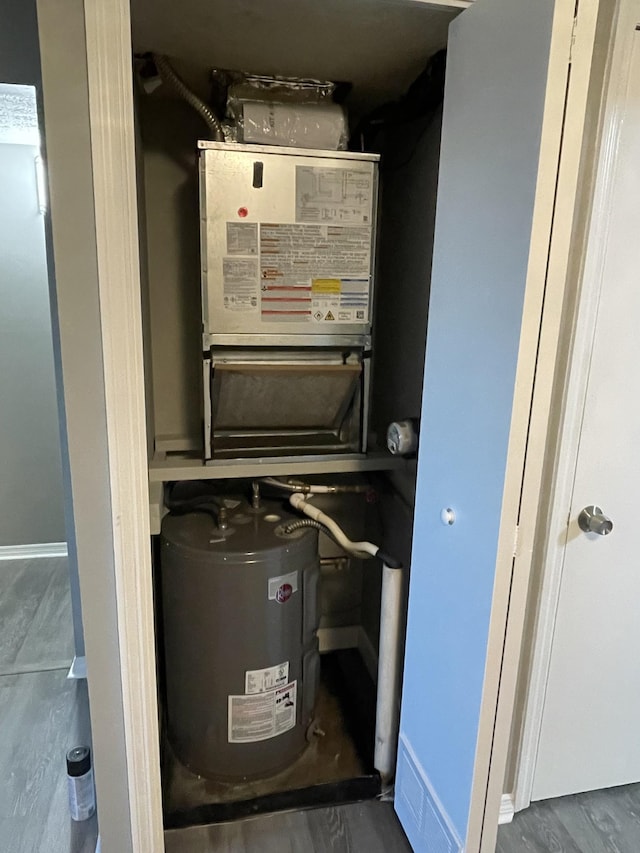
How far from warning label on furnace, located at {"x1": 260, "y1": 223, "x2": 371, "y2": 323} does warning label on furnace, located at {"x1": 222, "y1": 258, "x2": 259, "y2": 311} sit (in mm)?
22

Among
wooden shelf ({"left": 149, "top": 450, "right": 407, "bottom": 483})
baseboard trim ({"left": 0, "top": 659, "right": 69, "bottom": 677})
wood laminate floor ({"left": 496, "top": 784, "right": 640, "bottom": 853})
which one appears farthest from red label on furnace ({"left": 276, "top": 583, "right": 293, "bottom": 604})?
baseboard trim ({"left": 0, "top": 659, "right": 69, "bottom": 677})

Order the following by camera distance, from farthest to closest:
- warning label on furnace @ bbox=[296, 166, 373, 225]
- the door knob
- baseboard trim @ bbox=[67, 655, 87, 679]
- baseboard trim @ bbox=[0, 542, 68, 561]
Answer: baseboard trim @ bbox=[0, 542, 68, 561], baseboard trim @ bbox=[67, 655, 87, 679], warning label on furnace @ bbox=[296, 166, 373, 225], the door knob

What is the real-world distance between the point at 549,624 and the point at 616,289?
0.85m

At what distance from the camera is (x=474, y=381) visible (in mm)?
1190

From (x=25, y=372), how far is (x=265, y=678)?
206cm

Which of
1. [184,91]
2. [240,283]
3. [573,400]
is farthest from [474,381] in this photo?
[184,91]

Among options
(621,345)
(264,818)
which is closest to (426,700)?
(264,818)

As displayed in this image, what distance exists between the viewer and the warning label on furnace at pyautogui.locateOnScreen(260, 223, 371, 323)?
5.21 ft

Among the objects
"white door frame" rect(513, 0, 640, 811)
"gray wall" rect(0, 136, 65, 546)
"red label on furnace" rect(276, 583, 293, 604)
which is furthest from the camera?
"gray wall" rect(0, 136, 65, 546)

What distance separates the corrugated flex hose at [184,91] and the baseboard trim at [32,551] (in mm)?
2336

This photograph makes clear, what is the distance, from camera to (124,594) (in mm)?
1284

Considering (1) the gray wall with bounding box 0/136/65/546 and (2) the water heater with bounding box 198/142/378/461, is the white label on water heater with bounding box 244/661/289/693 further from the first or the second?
(1) the gray wall with bounding box 0/136/65/546

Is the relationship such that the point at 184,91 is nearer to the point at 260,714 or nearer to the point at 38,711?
the point at 260,714

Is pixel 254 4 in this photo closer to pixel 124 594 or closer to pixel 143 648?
pixel 124 594
